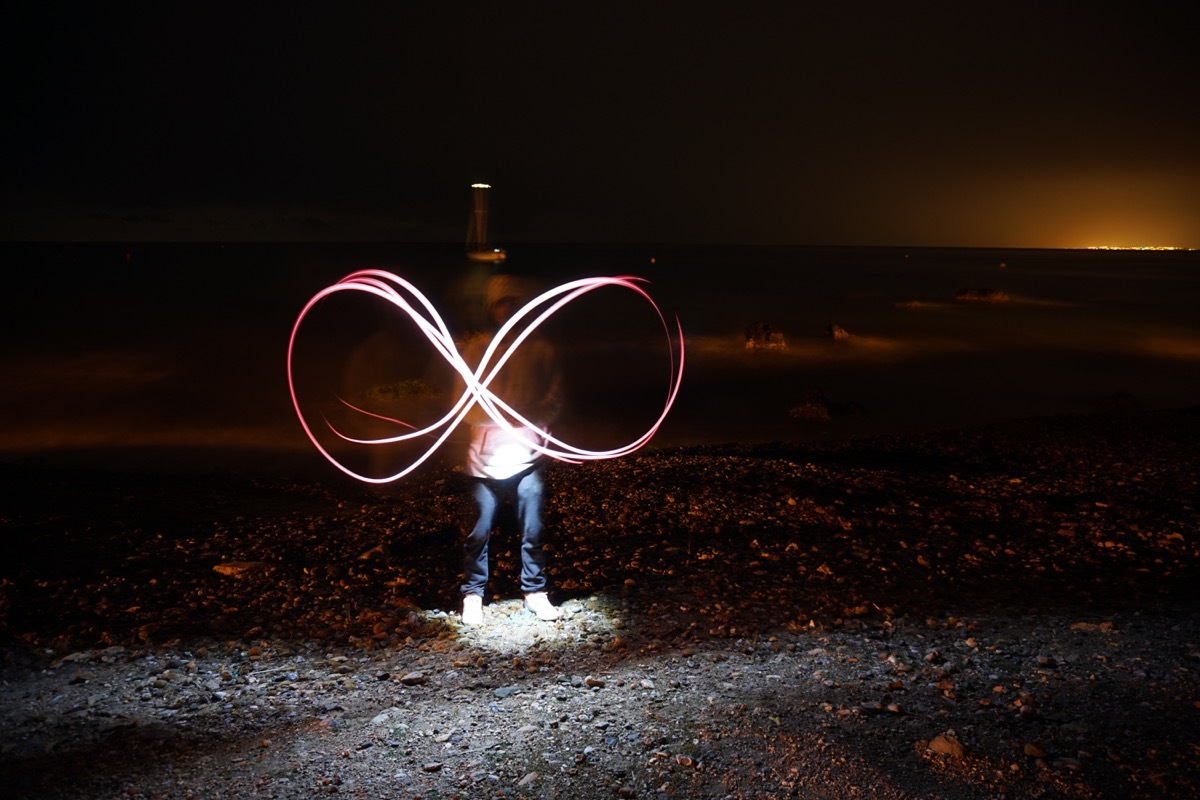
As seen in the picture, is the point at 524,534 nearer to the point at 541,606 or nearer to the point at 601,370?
the point at 541,606

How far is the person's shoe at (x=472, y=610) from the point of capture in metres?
5.60

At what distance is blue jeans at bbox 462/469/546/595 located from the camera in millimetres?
5684

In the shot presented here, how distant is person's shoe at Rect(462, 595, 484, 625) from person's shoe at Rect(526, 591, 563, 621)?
1.09 ft

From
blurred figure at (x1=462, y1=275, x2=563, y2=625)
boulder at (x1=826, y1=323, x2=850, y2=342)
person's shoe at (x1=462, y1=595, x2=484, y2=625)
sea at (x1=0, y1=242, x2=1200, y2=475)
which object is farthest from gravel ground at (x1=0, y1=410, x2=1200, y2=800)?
boulder at (x1=826, y1=323, x2=850, y2=342)

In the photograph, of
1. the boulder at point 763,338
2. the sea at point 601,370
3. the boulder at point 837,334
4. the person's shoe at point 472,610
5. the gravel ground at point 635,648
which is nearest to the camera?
the gravel ground at point 635,648

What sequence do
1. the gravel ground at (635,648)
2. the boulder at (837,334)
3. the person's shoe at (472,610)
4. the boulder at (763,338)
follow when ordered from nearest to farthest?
the gravel ground at (635,648)
the person's shoe at (472,610)
the boulder at (763,338)
the boulder at (837,334)

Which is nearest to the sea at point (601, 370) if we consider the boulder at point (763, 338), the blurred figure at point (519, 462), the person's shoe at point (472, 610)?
the boulder at point (763, 338)

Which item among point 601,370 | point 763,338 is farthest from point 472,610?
point 763,338

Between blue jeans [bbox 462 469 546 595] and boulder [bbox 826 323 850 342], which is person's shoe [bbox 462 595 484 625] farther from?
boulder [bbox 826 323 850 342]

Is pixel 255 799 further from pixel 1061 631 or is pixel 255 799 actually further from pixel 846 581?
pixel 1061 631

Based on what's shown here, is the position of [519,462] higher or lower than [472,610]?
higher

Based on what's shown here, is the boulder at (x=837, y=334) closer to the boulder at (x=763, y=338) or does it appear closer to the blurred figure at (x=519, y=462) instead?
the boulder at (x=763, y=338)

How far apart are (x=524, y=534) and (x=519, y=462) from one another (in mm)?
550

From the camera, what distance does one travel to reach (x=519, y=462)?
5621 mm
